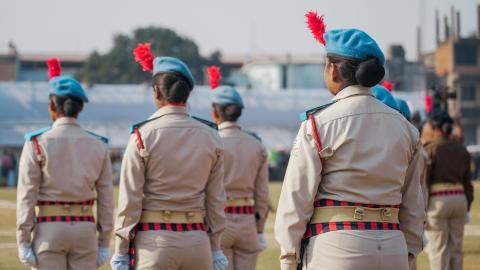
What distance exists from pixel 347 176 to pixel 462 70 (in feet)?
253

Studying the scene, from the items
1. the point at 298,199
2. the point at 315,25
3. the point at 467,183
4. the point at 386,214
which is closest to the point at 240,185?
the point at 467,183

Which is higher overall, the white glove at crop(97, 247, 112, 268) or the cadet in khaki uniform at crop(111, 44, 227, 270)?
the cadet in khaki uniform at crop(111, 44, 227, 270)

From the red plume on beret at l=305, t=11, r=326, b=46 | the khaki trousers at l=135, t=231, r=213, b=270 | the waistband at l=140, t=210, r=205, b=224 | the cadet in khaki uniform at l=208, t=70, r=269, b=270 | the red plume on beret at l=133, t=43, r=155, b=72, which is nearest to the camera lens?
the red plume on beret at l=305, t=11, r=326, b=46

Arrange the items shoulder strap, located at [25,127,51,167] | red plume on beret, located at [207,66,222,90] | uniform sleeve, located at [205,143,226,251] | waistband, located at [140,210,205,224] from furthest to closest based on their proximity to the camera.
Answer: red plume on beret, located at [207,66,222,90] → shoulder strap, located at [25,127,51,167] → uniform sleeve, located at [205,143,226,251] → waistband, located at [140,210,205,224]

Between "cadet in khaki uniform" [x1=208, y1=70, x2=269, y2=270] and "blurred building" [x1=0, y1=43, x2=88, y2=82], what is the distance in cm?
7248

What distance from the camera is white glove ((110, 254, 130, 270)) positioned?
6.21 meters

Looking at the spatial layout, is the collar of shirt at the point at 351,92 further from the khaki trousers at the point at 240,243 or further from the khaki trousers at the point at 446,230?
the khaki trousers at the point at 446,230

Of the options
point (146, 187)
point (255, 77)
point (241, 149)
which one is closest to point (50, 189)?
point (146, 187)

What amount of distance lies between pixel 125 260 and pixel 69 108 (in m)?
2.03

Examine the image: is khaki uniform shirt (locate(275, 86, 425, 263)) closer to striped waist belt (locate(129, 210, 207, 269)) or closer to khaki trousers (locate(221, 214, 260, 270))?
striped waist belt (locate(129, 210, 207, 269))

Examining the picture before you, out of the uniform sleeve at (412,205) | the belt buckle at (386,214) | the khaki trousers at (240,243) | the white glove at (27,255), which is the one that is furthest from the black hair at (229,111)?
the belt buckle at (386,214)

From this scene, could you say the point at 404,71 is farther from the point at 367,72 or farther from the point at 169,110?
the point at 367,72

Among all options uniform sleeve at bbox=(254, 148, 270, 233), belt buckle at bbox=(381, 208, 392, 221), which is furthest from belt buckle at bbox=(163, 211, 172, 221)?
uniform sleeve at bbox=(254, 148, 270, 233)

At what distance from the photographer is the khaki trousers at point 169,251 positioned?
6176 millimetres
